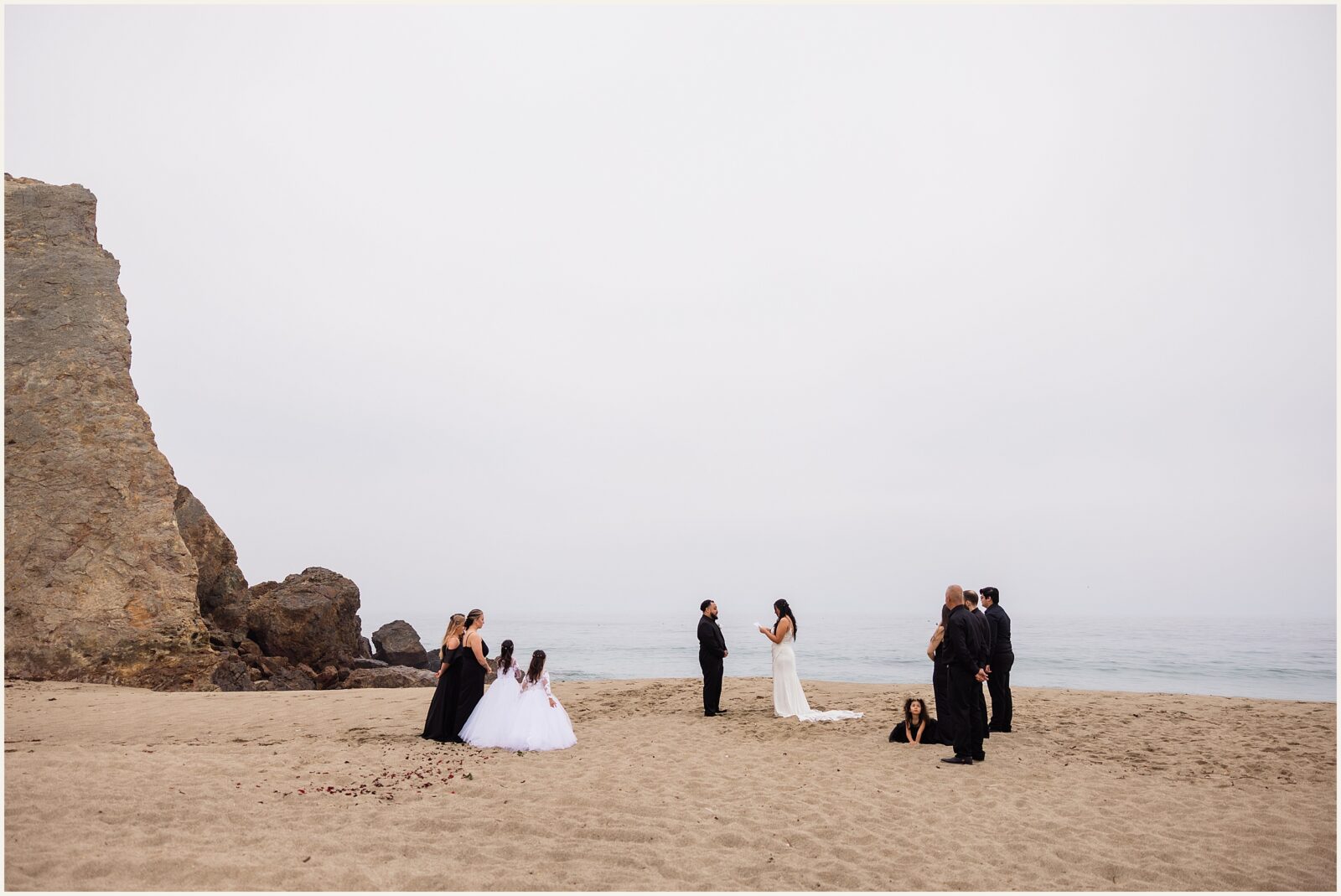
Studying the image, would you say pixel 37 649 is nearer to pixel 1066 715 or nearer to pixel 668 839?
pixel 668 839

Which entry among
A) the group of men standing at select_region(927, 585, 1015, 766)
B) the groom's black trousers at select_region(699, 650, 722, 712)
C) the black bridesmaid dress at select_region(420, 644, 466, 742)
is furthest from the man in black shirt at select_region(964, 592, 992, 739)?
the black bridesmaid dress at select_region(420, 644, 466, 742)

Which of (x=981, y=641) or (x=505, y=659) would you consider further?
(x=505, y=659)

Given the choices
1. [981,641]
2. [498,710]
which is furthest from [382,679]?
[981,641]

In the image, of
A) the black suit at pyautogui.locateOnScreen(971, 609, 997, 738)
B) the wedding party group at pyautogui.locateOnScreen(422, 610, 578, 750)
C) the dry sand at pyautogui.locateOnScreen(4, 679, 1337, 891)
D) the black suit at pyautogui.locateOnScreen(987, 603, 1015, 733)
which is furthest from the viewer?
the black suit at pyautogui.locateOnScreen(987, 603, 1015, 733)

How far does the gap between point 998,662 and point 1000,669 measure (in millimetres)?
134

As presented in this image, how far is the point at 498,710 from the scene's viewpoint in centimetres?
1104

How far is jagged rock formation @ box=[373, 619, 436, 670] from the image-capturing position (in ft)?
86.8

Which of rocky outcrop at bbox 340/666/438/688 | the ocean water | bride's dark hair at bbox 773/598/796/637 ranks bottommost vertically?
the ocean water

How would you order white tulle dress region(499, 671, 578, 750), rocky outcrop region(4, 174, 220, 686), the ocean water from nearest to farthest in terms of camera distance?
1. white tulle dress region(499, 671, 578, 750)
2. rocky outcrop region(4, 174, 220, 686)
3. the ocean water

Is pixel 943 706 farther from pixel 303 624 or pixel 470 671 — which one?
pixel 303 624

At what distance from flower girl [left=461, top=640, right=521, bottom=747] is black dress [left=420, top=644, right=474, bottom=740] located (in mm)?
223

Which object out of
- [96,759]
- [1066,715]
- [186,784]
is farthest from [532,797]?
[1066,715]

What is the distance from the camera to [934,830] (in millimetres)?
7184

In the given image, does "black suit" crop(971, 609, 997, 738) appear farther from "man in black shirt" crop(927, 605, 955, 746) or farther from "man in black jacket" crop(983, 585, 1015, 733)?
"man in black jacket" crop(983, 585, 1015, 733)
